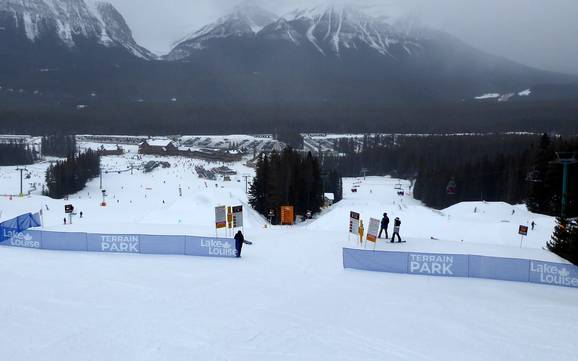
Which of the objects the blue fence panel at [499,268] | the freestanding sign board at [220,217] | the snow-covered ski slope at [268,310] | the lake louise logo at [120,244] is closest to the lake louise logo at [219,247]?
the snow-covered ski slope at [268,310]

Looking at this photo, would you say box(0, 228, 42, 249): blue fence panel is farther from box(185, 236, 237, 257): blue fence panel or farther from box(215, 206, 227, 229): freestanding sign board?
box(215, 206, 227, 229): freestanding sign board

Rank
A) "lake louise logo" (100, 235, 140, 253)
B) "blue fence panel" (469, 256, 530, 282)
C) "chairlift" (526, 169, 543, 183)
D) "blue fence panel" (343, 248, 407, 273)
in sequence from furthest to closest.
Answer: "chairlift" (526, 169, 543, 183), "lake louise logo" (100, 235, 140, 253), "blue fence panel" (343, 248, 407, 273), "blue fence panel" (469, 256, 530, 282)

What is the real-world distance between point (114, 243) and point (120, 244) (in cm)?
30

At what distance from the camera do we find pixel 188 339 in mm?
10781

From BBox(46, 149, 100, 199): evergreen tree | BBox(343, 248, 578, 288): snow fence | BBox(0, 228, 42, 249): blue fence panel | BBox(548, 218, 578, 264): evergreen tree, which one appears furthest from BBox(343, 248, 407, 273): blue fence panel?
BBox(46, 149, 100, 199): evergreen tree

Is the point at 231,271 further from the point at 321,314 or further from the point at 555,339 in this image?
the point at 555,339

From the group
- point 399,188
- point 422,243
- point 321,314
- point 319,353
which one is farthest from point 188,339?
point 399,188

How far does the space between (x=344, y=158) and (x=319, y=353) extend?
122 meters

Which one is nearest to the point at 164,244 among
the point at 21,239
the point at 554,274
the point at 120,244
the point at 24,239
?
the point at 120,244

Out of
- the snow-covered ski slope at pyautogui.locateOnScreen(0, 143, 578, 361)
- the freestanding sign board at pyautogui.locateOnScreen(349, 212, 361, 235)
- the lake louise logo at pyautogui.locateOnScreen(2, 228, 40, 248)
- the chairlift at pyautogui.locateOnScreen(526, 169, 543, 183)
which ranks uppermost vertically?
the chairlift at pyautogui.locateOnScreen(526, 169, 543, 183)

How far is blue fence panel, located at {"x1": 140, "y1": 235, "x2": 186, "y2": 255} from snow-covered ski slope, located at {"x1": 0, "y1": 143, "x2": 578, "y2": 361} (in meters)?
0.65

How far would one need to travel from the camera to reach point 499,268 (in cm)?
1773

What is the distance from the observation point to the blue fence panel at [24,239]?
2141cm

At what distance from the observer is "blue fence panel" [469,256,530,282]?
57.8 feet
